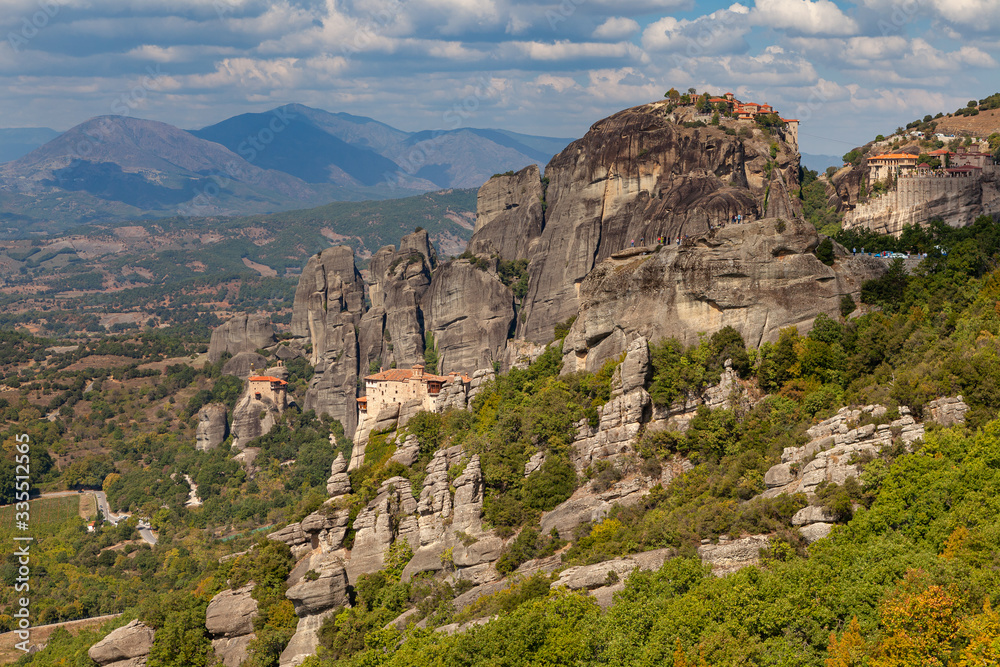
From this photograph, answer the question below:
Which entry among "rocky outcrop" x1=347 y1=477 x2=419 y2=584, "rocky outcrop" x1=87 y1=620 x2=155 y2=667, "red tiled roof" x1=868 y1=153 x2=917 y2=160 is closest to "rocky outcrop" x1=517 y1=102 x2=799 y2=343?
"red tiled roof" x1=868 y1=153 x2=917 y2=160

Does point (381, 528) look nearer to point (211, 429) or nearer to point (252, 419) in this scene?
point (252, 419)

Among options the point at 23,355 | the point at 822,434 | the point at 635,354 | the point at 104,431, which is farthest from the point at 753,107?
the point at 23,355

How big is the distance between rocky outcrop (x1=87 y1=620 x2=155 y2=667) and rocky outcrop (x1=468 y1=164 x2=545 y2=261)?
2799 inches

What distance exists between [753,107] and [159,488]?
78341 mm

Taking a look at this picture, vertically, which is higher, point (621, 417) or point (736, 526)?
point (621, 417)

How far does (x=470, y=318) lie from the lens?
111m

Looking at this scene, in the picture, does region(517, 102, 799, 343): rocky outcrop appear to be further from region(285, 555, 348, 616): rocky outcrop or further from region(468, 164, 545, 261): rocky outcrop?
region(285, 555, 348, 616): rocky outcrop

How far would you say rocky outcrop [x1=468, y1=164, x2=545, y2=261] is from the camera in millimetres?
113188

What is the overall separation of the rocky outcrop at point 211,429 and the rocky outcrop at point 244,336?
70.9 ft

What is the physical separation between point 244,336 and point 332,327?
17.8 m

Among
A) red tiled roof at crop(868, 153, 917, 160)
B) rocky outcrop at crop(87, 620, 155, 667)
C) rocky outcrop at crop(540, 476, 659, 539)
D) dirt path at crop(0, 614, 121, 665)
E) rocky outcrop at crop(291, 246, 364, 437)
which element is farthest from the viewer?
rocky outcrop at crop(291, 246, 364, 437)

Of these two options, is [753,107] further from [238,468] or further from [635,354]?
[238,468]

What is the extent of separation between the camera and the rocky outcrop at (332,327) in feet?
400

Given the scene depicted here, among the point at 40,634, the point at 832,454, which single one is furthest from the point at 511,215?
the point at 832,454
